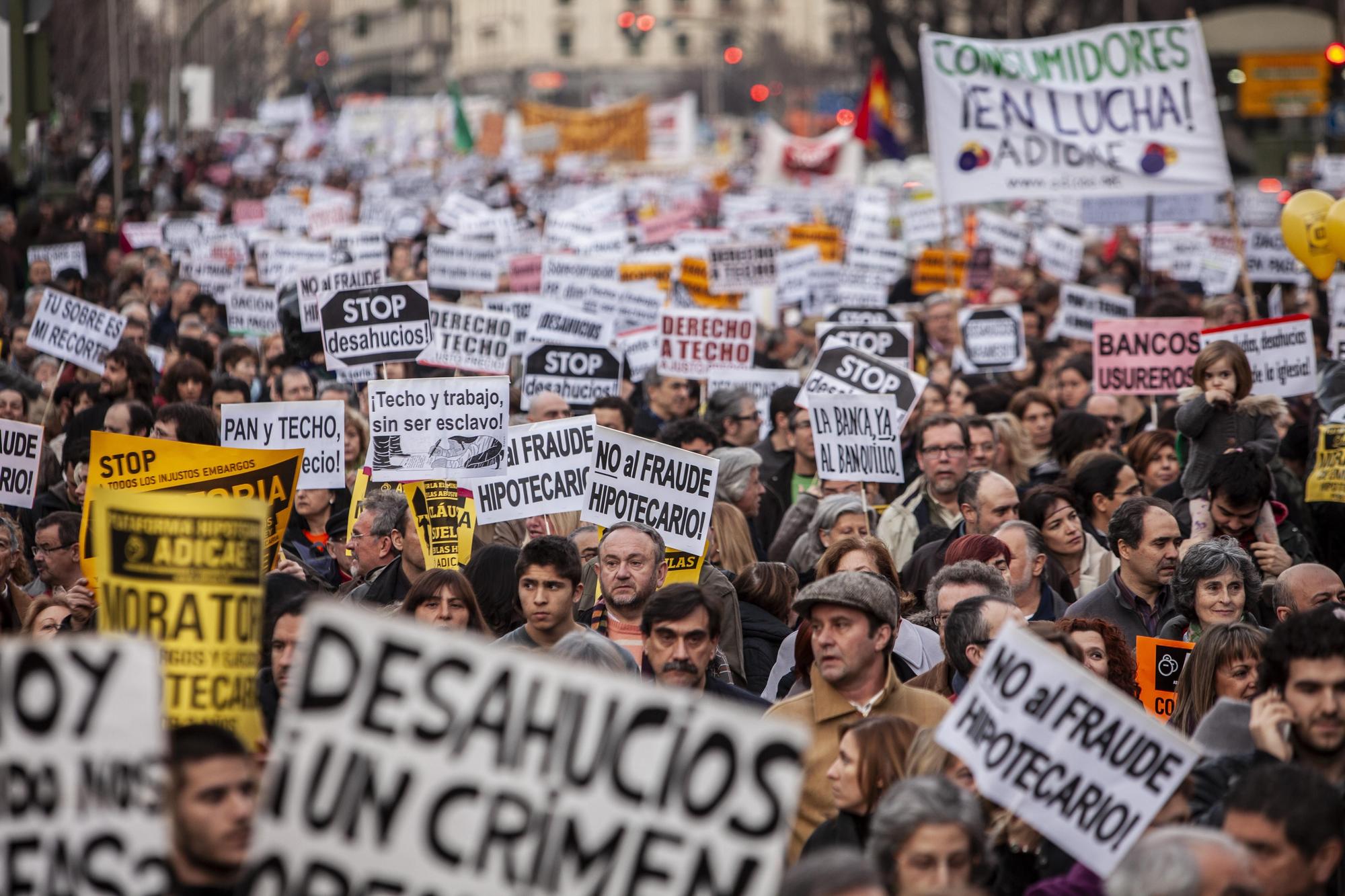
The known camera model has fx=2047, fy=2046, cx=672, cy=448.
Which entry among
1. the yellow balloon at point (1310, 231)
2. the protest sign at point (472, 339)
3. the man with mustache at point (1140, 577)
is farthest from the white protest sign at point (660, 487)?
the yellow balloon at point (1310, 231)

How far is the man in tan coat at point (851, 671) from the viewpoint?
6.08 metres

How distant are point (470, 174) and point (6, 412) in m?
40.8

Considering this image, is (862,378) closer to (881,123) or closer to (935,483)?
(935,483)

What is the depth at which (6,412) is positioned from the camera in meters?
10.9

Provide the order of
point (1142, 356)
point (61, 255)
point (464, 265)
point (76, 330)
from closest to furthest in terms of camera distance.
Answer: point (1142, 356)
point (76, 330)
point (464, 265)
point (61, 255)

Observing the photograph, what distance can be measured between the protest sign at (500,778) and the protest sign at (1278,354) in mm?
8512

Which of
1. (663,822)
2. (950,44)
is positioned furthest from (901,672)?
(950,44)

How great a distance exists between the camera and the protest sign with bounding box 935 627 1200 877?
4.86m

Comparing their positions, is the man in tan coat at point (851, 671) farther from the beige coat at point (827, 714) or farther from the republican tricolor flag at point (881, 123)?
the republican tricolor flag at point (881, 123)

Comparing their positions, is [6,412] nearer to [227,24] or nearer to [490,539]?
[490,539]

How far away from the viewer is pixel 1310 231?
1310cm

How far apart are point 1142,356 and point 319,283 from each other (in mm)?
5346

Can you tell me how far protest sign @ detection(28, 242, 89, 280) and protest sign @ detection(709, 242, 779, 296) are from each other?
5.87m

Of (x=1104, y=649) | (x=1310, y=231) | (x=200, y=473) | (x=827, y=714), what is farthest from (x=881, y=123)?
(x=827, y=714)
